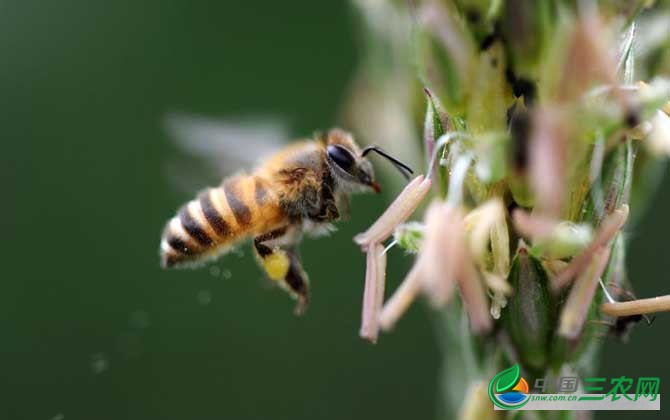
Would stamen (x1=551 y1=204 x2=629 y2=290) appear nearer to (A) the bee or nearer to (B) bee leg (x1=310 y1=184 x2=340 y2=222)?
(A) the bee

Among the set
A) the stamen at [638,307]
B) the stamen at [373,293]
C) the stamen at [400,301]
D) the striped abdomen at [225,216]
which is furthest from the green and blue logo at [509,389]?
the striped abdomen at [225,216]

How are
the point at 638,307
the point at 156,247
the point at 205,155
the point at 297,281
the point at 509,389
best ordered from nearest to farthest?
1. the point at 638,307
2. the point at 509,389
3. the point at 297,281
4. the point at 205,155
5. the point at 156,247

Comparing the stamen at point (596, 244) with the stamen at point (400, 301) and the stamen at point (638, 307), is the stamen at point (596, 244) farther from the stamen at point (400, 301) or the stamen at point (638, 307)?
the stamen at point (400, 301)

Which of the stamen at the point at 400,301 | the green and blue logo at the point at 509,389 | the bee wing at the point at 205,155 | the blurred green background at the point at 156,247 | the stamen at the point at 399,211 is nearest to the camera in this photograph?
the stamen at the point at 400,301

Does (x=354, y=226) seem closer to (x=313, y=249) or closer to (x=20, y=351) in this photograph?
(x=313, y=249)

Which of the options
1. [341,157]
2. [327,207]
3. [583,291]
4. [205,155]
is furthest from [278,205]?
[583,291]

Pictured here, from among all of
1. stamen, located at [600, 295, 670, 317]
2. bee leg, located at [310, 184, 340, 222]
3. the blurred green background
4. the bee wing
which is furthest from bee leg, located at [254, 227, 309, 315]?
the blurred green background

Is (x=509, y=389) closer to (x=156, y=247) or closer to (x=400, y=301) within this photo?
(x=400, y=301)

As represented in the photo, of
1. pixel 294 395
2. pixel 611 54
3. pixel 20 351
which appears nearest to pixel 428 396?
pixel 294 395
